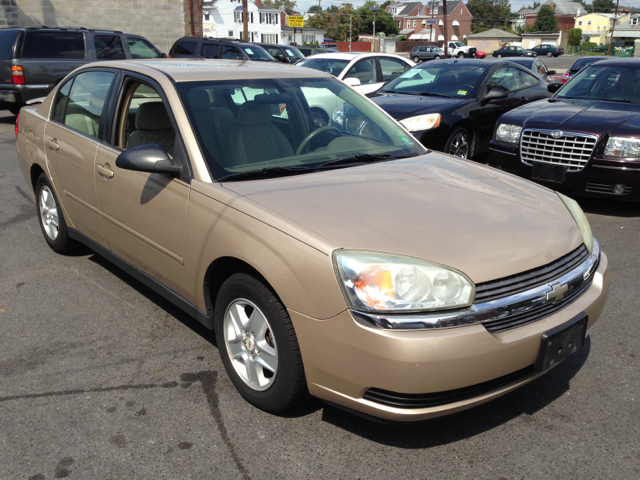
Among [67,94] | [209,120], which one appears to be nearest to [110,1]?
[67,94]

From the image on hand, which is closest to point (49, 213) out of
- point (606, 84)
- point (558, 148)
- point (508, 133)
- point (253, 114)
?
point (253, 114)

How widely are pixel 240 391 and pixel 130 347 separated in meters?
0.95

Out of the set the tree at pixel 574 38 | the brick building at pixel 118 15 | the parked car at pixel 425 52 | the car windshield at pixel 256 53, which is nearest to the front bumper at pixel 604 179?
the car windshield at pixel 256 53

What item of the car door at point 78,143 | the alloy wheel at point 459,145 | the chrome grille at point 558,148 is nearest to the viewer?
the car door at point 78,143

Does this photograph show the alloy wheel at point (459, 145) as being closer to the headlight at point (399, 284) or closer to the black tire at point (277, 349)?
the black tire at point (277, 349)

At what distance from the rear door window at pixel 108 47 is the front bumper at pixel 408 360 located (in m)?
12.8

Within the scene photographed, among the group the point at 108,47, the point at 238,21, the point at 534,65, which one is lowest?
the point at 534,65

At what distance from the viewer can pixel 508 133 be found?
22.0 feet

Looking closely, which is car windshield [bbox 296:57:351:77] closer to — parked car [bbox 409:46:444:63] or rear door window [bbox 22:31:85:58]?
rear door window [bbox 22:31:85:58]

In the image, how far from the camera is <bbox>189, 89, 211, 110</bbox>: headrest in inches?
132

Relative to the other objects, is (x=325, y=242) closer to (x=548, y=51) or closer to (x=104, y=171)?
(x=104, y=171)

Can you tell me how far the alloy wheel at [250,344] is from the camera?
275cm

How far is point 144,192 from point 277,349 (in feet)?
4.54

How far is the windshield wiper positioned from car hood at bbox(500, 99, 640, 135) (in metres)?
4.04
